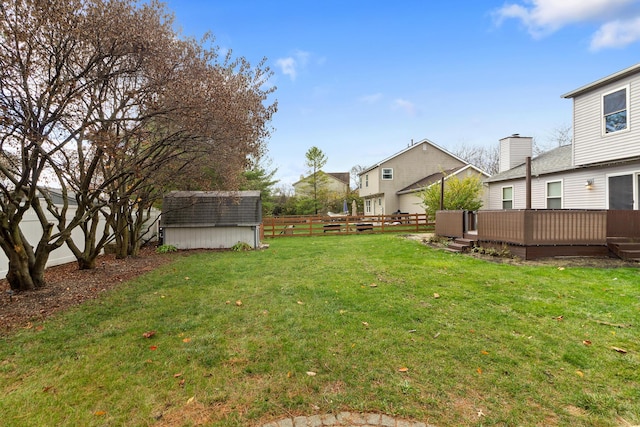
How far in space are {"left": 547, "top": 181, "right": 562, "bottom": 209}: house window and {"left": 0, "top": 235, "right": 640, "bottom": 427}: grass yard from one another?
26.6ft

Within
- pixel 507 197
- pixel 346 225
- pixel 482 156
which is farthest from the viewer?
pixel 482 156

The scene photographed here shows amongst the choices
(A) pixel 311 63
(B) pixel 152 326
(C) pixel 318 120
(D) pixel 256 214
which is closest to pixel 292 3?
(A) pixel 311 63

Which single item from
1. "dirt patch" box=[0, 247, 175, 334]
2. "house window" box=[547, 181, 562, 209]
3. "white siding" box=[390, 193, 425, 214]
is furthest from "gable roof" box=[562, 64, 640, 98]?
"dirt patch" box=[0, 247, 175, 334]

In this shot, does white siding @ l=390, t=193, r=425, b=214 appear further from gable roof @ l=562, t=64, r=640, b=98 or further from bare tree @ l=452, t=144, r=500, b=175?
bare tree @ l=452, t=144, r=500, b=175

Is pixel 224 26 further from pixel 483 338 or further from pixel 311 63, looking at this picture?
pixel 483 338

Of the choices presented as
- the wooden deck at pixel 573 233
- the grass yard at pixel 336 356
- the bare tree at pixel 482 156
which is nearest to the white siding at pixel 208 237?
the grass yard at pixel 336 356

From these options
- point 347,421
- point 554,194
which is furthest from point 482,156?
point 347,421

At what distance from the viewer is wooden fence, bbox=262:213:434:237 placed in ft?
58.5

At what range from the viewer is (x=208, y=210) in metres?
12.5

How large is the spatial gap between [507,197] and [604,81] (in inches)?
269

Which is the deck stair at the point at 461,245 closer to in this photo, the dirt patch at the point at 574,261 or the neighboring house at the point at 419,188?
the dirt patch at the point at 574,261

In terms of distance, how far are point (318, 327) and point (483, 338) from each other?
6.11 feet

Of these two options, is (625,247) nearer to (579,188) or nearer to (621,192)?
(621,192)

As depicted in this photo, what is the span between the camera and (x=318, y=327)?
379 cm
